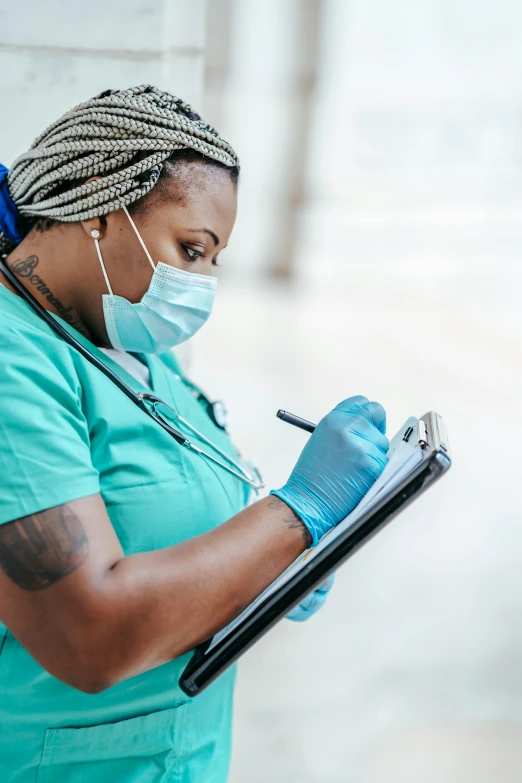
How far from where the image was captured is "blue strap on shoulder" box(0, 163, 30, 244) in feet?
3.35

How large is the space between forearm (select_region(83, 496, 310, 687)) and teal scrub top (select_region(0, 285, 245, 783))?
0.39 ft

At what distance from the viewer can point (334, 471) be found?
862 millimetres

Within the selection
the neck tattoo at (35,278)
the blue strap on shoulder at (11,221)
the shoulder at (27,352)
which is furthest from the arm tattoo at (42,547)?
the blue strap on shoulder at (11,221)

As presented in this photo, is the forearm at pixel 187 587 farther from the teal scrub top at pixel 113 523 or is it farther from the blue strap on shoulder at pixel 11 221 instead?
the blue strap on shoulder at pixel 11 221

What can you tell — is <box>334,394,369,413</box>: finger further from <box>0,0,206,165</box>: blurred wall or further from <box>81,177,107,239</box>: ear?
<box>0,0,206,165</box>: blurred wall

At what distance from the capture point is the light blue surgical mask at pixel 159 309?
986 millimetres

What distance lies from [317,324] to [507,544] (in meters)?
2.29

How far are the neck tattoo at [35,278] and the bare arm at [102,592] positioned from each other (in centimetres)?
35

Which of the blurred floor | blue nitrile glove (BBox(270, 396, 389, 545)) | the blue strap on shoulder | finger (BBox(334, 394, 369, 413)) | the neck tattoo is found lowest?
the blurred floor

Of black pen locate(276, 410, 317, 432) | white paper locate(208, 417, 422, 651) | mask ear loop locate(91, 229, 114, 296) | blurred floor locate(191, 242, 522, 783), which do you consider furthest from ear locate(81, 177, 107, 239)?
blurred floor locate(191, 242, 522, 783)

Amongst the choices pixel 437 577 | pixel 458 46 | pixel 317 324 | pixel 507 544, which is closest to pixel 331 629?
pixel 437 577

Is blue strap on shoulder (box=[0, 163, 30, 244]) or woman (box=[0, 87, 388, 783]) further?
blue strap on shoulder (box=[0, 163, 30, 244])

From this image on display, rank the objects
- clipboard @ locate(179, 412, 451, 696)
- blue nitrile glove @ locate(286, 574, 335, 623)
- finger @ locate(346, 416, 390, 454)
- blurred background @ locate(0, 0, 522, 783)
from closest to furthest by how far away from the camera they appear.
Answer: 1. clipboard @ locate(179, 412, 451, 696)
2. finger @ locate(346, 416, 390, 454)
3. blue nitrile glove @ locate(286, 574, 335, 623)
4. blurred background @ locate(0, 0, 522, 783)

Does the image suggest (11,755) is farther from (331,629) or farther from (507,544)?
(507,544)
